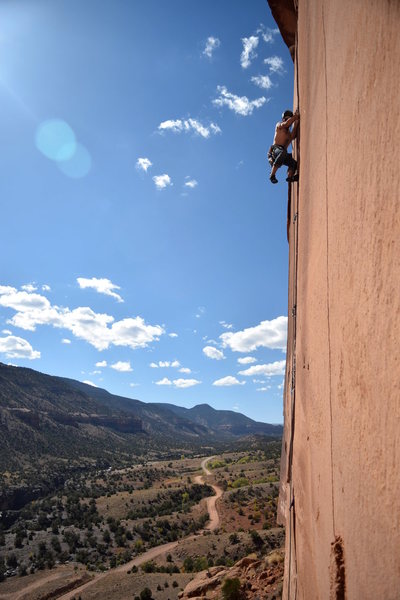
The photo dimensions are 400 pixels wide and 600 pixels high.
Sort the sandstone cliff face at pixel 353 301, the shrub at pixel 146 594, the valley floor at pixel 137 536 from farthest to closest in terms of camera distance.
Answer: the valley floor at pixel 137 536 < the shrub at pixel 146 594 < the sandstone cliff face at pixel 353 301

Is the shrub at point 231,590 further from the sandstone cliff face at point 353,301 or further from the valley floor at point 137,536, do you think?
the sandstone cliff face at point 353,301

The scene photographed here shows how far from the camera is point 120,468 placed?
67.8 metres

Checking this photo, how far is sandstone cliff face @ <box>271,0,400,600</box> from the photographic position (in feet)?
5.92

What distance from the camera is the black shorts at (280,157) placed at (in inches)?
213

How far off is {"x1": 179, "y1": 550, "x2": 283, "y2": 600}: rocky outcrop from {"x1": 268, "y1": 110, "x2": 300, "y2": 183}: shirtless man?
12791 millimetres

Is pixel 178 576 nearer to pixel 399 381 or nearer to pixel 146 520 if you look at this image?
pixel 146 520

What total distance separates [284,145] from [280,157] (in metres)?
0.26

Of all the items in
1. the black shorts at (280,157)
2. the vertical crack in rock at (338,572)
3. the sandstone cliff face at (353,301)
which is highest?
the black shorts at (280,157)

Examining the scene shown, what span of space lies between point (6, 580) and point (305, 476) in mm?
27903

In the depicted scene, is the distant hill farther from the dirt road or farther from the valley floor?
the dirt road

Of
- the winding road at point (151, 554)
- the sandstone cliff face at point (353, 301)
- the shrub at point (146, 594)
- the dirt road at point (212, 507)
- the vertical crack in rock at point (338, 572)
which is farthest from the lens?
the dirt road at point (212, 507)

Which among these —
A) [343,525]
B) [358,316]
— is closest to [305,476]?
[343,525]

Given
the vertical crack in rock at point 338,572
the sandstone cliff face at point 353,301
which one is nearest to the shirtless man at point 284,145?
the sandstone cliff face at point 353,301

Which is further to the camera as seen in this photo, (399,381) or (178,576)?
(178,576)
